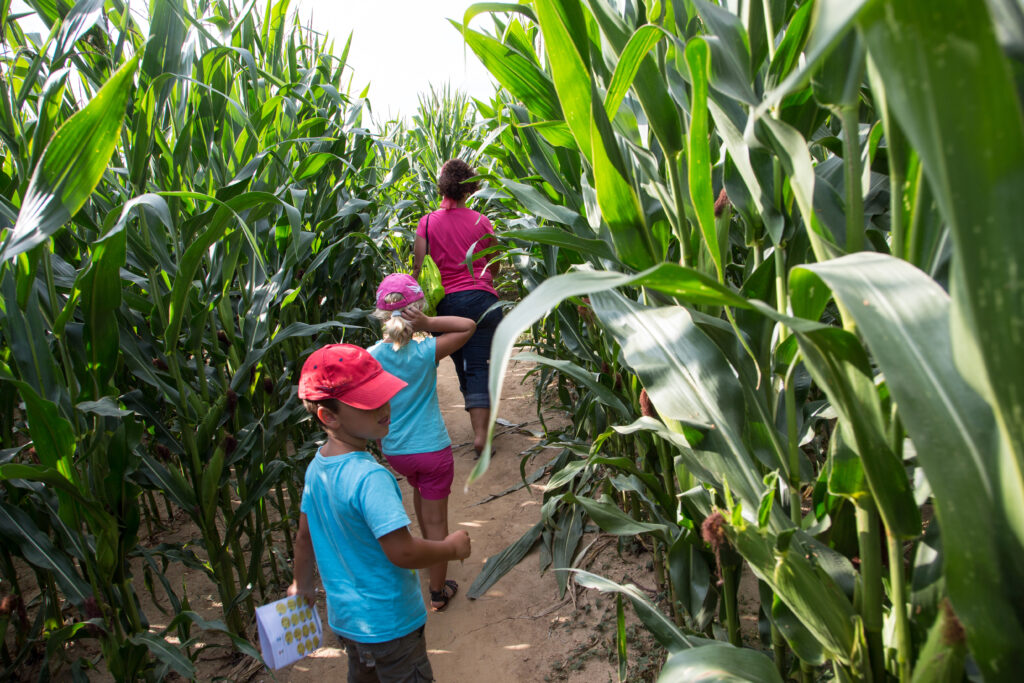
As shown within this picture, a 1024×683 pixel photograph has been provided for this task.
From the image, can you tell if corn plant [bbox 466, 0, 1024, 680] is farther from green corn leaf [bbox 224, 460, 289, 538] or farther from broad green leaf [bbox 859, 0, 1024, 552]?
green corn leaf [bbox 224, 460, 289, 538]

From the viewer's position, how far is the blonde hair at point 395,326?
2.45m

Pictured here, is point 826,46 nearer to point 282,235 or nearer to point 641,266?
point 641,266

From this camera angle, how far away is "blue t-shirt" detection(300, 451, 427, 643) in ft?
5.12

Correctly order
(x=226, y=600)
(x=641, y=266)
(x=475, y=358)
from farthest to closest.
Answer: (x=475, y=358) → (x=226, y=600) → (x=641, y=266)

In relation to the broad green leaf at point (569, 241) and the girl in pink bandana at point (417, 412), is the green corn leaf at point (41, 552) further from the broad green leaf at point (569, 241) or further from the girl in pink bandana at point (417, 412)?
the broad green leaf at point (569, 241)

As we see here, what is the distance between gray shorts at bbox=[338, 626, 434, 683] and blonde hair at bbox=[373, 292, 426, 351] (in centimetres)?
106

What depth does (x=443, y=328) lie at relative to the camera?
2.82m

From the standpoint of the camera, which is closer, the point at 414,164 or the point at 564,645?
the point at 564,645

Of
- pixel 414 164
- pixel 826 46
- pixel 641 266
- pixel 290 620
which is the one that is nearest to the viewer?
pixel 826 46

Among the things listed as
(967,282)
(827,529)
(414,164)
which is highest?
(414,164)

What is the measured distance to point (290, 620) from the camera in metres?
1.65

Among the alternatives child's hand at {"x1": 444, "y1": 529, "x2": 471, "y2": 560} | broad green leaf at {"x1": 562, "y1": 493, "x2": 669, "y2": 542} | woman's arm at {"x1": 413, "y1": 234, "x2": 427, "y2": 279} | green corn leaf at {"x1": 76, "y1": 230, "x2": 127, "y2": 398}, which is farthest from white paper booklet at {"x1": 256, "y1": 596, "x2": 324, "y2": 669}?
woman's arm at {"x1": 413, "y1": 234, "x2": 427, "y2": 279}

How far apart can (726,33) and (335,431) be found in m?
1.28

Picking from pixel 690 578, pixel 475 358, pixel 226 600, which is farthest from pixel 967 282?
pixel 475 358
